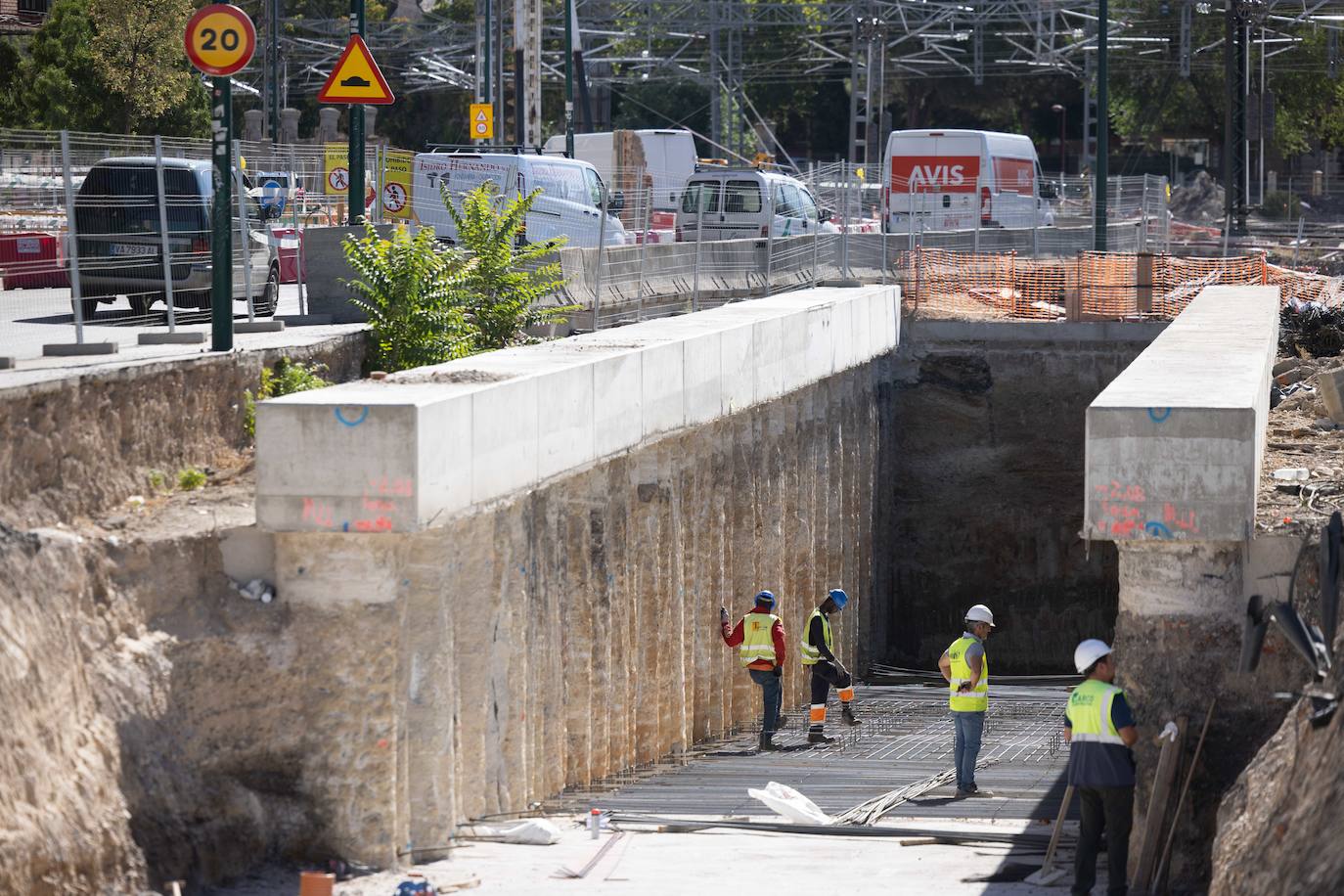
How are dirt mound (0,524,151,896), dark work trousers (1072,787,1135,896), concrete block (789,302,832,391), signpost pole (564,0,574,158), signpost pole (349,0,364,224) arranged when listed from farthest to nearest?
1. signpost pole (564,0,574,158)
2. concrete block (789,302,832,391)
3. signpost pole (349,0,364,224)
4. dark work trousers (1072,787,1135,896)
5. dirt mound (0,524,151,896)

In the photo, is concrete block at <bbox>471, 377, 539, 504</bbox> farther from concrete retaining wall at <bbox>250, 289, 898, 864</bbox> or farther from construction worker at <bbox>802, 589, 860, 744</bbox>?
construction worker at <bbox>802, 589, 860, 744</bbox>

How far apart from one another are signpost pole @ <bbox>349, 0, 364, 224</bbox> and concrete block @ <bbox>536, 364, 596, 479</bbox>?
5555mm

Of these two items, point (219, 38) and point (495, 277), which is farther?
point (495, 277)

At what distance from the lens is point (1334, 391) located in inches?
695

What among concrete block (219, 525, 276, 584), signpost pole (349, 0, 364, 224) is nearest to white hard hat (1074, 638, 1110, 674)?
concrete block (219, 525, 276, 584)

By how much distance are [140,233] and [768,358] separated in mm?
6361

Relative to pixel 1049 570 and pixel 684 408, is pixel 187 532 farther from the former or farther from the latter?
pixel 1049 570

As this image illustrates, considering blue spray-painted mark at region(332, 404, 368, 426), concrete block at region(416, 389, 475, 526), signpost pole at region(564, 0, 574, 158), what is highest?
signpost pole at region(564, 0, 574, 158)

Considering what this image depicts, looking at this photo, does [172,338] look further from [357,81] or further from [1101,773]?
[1101,773]

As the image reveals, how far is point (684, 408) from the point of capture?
16312 mm

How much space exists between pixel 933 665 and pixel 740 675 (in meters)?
8.62

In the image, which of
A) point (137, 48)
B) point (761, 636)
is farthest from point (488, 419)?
point (137, 48)

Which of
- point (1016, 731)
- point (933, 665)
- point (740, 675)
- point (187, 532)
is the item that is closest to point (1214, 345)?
point (1016, 731)

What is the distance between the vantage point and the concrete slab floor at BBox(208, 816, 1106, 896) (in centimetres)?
1017
